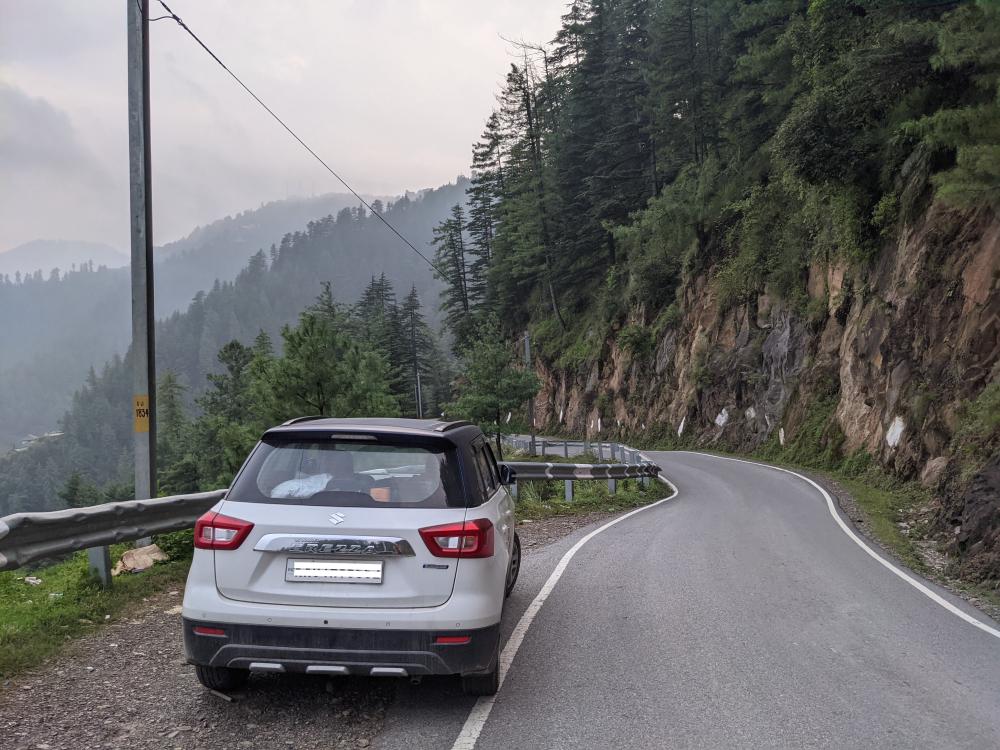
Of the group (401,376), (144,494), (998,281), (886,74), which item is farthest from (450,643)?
(401,376)

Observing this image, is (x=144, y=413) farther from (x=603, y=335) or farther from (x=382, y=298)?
(x=382, y=298)

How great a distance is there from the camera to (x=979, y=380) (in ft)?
54.1

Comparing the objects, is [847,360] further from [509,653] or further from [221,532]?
[221,532]

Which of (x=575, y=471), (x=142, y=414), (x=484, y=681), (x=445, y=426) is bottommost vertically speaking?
(x=575, y=471)

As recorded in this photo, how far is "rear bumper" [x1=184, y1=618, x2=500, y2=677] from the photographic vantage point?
4.34 m

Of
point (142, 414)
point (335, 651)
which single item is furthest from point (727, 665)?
point (142, 414)

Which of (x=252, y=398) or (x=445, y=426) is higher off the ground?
(x=445, y=426)

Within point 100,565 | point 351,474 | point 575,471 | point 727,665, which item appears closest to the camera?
point 351,474

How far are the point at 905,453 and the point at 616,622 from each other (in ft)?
50.6

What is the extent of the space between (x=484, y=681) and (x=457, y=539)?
99 cm

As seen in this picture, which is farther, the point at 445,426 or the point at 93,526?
the point at 93,526

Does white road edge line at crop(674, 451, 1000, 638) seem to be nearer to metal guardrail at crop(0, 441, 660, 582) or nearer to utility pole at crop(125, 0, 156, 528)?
metal guardrail at crop(0, 441, 660, 582)

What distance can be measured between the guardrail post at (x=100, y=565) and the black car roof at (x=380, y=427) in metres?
3.53

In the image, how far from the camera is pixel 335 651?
435 cm
